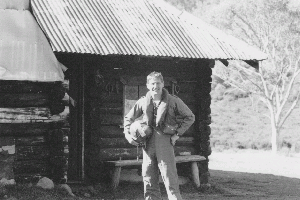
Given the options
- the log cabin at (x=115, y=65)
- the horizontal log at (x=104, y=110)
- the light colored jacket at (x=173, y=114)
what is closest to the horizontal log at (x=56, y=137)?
the log cabin at (x=115, y=65)

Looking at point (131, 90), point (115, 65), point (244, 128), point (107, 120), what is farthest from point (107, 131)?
point (244, 128)

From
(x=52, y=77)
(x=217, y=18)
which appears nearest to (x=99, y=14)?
(x=52, y=77)

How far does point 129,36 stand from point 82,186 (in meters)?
3.30

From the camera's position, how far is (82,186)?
42.9 ft

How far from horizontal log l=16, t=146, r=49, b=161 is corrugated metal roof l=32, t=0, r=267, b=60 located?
1894 mm

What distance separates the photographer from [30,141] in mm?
11500

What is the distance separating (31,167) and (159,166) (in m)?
3.81

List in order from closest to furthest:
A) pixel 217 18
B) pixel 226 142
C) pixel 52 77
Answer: pixel 52 77
pixel 217 18
pixel 226 142

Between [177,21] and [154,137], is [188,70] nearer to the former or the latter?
[177,21]

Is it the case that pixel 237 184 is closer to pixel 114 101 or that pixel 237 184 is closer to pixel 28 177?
pixel 114 101

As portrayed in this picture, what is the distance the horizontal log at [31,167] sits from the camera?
11258 millimetres

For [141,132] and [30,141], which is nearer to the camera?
[141,132]

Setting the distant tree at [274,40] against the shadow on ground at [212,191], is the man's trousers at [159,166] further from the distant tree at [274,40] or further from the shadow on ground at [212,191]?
Answer: the distant tree at [274,40]

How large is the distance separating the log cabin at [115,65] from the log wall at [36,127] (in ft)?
2.54
